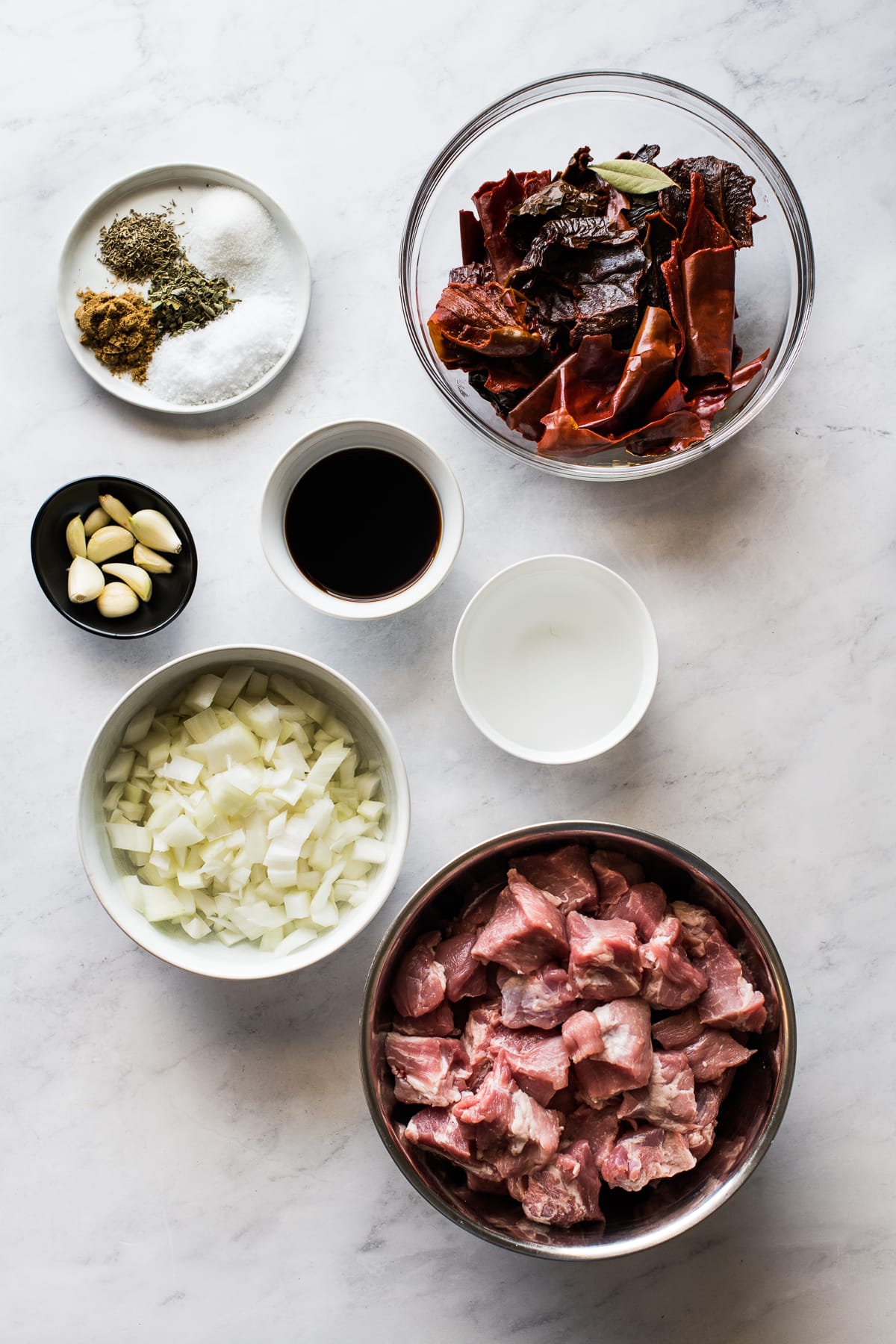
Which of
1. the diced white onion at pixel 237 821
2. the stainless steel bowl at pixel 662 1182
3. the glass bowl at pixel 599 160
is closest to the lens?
the stainless steel bowl at pixel 662 1182

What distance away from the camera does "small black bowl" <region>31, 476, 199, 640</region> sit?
6.28 feet

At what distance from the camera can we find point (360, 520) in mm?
1961

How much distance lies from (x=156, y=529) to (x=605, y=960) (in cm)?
121

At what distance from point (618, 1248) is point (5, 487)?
6.27 ft

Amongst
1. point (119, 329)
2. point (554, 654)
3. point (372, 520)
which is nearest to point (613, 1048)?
point (554, 654)

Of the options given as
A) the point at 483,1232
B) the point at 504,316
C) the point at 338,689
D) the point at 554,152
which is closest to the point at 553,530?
the point at 504,316

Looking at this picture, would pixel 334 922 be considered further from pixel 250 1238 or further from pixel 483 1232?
pixel 250 1238

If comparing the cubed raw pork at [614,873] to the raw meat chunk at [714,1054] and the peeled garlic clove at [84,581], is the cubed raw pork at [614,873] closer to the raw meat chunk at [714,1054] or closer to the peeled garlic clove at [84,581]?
the raw meat chunk at [714,1054]

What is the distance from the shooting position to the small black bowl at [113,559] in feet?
6.28

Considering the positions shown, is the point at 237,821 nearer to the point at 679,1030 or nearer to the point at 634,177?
the point at 679,1030

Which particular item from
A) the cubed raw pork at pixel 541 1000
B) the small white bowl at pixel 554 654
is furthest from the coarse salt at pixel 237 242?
the cubed raw pork at pixel 541 1000

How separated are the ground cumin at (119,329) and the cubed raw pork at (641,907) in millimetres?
1434

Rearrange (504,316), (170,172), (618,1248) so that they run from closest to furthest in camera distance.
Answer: (618,1248)
(504,316)
(170,172)

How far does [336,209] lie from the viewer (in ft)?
6.70
